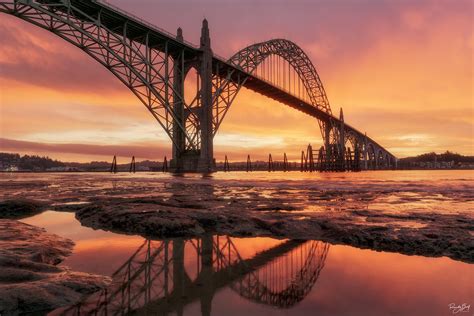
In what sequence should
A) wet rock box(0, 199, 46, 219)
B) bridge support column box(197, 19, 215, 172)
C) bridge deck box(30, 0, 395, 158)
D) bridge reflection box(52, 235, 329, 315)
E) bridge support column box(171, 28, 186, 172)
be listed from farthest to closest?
bridge support column box(197, 19, 215, 172) < bridge support column box(171, 28, 186, 172) < bridge deck box(30, 0, 395, 158) < wet rock box(0, 199, 46, 219) < bridge reflection box(52, 235, 329, 315)

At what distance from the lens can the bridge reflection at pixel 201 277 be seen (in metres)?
2.20

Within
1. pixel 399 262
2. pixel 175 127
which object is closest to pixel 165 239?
pixel 399 262

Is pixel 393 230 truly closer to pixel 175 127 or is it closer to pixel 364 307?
pixel 364 307

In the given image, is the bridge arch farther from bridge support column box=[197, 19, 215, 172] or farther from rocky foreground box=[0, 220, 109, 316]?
rocky foreground box=[0, 220, 109, 316]

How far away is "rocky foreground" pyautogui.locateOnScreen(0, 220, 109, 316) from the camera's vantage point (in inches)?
82.0

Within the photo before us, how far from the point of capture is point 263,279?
8.84ft

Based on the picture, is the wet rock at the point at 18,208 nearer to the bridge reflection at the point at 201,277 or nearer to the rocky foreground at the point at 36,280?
the rocky foreground at the point at 36,280

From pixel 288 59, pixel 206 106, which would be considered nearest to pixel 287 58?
pixel 288 59

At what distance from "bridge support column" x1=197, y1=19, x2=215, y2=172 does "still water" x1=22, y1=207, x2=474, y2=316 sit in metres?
26.2

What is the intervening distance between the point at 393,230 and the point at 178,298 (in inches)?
118

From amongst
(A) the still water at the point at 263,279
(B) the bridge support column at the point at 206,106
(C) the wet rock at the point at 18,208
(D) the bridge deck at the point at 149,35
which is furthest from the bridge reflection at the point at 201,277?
(B) the bridge support column at the point at 206,106

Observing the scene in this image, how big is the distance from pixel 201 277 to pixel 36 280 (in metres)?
1.25

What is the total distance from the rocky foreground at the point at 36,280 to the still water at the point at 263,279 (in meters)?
0.13

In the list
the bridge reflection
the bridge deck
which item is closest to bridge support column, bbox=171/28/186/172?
the bridge deck
